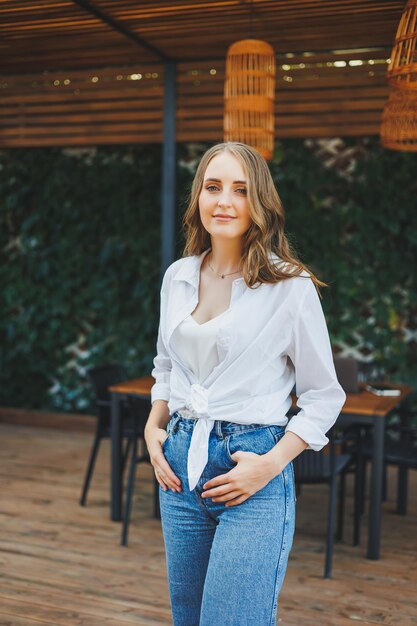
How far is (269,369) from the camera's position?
1.36m

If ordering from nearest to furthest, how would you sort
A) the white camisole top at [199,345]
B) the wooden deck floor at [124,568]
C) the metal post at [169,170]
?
the white camisole top at [199,345], the wooden deck floor at [124,568], the metal post at [169,170]

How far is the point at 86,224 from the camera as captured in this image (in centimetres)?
580

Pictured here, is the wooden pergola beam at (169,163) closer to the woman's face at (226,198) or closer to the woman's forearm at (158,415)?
the woman's forearm at (158,415)

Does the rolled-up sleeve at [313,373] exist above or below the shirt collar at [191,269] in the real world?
below

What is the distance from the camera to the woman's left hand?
4.23 feet

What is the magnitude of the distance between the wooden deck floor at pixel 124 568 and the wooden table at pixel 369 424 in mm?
105

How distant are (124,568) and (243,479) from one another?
1.90 metres

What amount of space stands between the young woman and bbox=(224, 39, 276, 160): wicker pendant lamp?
2063mm

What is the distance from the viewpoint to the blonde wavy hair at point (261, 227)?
4.47 feet

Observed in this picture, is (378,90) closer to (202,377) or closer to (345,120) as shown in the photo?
(345,120)

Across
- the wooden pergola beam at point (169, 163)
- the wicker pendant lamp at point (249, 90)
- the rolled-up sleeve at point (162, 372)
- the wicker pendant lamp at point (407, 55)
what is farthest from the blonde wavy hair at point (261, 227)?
the wooden pergola beam at point (169, 163)

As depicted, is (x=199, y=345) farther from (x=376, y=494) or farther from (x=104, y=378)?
(x=104, y=378)

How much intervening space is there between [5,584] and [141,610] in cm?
56

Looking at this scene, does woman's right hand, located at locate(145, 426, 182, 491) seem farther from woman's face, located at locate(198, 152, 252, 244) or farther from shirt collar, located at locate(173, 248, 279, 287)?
woman's face, located at locate(198, 152, 252, 244)
